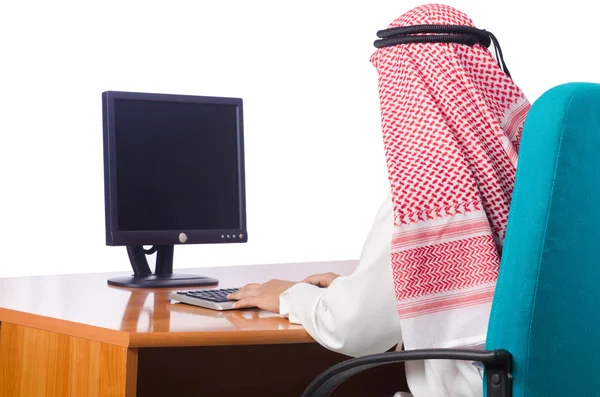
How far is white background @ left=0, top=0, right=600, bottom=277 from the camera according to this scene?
565cm

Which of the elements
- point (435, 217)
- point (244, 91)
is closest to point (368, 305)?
point (435, 217)

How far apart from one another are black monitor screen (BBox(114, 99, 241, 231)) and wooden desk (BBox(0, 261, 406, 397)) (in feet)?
0.83

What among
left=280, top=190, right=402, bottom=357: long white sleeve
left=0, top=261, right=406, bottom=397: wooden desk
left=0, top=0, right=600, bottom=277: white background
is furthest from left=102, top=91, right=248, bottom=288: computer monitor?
left=0, top=0, right=600, bottom=277: white background

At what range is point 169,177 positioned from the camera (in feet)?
9.92

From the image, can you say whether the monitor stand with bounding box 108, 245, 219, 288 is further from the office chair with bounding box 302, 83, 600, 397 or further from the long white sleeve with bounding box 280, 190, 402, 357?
the office chair with bounding box 302, 83, 600, 397

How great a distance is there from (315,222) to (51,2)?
241 centimetres

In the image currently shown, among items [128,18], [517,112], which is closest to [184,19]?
[128,18]

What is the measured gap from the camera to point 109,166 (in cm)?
290

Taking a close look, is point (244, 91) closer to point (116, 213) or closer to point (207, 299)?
point (116, 213)

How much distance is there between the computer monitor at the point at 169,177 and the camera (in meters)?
2.92

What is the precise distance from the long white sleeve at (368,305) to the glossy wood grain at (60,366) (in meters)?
0.45

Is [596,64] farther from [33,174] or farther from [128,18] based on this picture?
[33,174]

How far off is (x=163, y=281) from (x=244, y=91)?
345 cm

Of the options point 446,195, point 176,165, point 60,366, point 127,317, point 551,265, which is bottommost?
point 60,366
